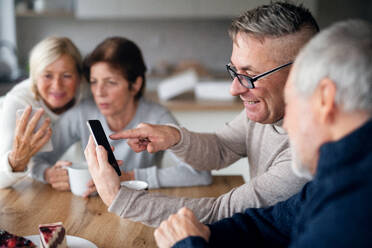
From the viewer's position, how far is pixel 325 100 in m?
0.74

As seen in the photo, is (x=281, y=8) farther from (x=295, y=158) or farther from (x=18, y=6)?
(x=18, y=6)

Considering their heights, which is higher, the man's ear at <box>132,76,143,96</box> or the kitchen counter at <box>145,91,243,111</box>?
the man's ear at <box>132,76,143,96</box>

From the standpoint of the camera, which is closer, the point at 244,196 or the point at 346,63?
the point at 346,63

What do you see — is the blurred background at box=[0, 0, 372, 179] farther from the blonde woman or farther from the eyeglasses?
the eyeglasses

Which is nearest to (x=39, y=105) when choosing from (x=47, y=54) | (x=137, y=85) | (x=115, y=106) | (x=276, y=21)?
(x=47, y=54)

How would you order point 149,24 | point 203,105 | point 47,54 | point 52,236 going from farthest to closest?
point 149,24, point 203,105, point 47,54, point 52,236

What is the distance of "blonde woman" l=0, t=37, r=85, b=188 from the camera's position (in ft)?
5.17

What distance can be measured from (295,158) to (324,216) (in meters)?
0.17

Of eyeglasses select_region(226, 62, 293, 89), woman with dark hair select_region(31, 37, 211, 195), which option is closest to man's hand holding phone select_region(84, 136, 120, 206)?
eyeglasses select_region(226, 62, 293, 89)

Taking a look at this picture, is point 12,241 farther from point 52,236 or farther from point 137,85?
point 137,85

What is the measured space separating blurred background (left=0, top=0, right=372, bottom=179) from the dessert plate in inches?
124

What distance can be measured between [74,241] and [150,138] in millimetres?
428

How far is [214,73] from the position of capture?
4.69 m

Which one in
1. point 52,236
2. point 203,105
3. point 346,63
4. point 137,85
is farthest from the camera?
point 203,105
